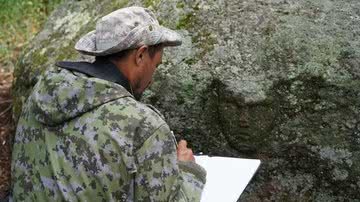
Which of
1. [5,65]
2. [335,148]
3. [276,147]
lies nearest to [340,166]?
[335,148]

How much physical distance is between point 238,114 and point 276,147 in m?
0.27

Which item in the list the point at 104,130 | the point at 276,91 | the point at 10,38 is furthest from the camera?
the point at 10,38

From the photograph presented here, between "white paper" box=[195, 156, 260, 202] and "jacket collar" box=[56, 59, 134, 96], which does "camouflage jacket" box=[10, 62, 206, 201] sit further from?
"white paper" box=[195, 156, 260, 202]

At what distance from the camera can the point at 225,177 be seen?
286 centimetres

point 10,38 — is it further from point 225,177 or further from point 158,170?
point 158,170

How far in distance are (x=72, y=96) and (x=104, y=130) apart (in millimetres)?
169

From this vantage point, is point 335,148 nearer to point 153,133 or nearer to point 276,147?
point 276,147

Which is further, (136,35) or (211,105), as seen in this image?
(211,105)

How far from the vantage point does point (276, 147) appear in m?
3.43

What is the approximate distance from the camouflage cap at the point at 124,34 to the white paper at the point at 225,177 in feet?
2.35

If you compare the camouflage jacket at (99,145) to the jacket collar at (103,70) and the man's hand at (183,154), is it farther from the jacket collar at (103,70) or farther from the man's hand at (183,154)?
the man's hand at (183,154)

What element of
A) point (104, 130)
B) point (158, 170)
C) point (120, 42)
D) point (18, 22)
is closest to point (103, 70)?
point (120, 42)

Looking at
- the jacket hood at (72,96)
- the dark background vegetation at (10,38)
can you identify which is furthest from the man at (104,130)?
the dark background vegetation at (10,38)

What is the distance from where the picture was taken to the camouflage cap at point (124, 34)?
2.30m
